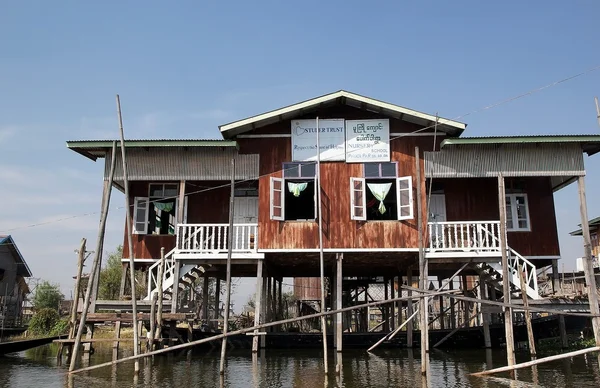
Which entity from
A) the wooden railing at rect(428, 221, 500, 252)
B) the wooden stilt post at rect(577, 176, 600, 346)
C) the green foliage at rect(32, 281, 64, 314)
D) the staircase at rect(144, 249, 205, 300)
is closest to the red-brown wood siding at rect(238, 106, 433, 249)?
the wooden railing at rect(428, 221, 500, 252)

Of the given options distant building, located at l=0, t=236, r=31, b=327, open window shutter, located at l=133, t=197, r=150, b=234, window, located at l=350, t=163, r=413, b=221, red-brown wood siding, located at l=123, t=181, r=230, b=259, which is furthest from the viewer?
distant building, located at l=0, t=236, r=31, b=327

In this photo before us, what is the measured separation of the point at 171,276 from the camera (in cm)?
1678

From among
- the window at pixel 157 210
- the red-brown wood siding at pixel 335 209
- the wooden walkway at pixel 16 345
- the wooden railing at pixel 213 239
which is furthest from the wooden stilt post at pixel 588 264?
the wooden walkway at pixel 16 345

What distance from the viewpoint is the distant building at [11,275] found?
3338 centimetres

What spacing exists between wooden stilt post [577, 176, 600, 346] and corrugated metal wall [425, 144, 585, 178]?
2.50ft

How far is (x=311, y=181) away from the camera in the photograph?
17.5m

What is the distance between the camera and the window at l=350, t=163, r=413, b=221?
16938 millimetres

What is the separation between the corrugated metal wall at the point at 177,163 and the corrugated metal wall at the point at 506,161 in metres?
6.11

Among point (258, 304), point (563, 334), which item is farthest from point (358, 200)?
point (563, 334)

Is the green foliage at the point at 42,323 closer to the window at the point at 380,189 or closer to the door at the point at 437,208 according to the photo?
the window at the point at 380,189

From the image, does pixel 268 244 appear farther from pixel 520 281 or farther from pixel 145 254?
pixel 520 281

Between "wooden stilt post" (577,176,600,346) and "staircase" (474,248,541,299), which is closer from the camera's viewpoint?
"wooden stilt post" (577,176,600,346)

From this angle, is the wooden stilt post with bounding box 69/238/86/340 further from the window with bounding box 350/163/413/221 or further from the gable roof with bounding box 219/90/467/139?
the window with bounding box 350/163/413/221

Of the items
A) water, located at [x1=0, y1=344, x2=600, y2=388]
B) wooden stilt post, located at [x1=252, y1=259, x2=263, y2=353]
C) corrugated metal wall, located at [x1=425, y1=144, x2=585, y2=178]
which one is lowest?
water, located at [x1=0, y1=344, x2=600, y2=388]
